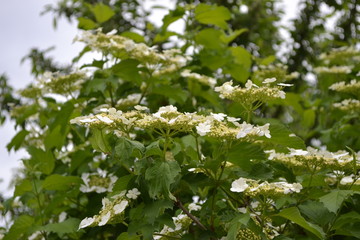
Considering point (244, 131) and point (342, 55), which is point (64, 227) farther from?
point (342, 55)

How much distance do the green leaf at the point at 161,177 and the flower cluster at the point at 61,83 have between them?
1027mm

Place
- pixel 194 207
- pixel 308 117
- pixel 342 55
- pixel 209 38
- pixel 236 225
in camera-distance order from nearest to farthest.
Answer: pixel 236 225 → pixel 194 207 → pixel 209 38 → pixel 308 117 → pixel 342 55

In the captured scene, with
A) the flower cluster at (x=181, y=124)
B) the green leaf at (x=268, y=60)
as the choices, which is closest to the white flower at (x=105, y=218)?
the flower cluster at (x=181, y=124)

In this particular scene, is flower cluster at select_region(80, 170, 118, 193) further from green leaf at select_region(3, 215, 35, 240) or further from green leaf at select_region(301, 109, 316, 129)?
green leaf at select_region(301, 109, 316, 129)

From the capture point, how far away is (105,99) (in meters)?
2.45

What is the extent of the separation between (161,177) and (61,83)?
3.73 ft

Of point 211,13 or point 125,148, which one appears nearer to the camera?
point 125,148

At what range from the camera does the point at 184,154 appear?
1.85m

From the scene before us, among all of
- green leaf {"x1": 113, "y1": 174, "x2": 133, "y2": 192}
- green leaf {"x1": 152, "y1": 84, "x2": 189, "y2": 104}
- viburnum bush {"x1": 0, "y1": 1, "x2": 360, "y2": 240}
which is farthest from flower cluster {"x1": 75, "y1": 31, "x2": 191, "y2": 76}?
green leaf {"x1": 113, "y1": 174, "x2": 133, "y2": 192}

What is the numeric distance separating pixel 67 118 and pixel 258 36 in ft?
8.01

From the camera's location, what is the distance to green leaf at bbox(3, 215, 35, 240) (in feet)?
7.32

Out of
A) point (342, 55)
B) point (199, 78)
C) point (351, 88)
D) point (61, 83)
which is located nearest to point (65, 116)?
point (61, 83)

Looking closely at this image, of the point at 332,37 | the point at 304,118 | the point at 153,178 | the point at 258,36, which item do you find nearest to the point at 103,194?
the point at 153,178

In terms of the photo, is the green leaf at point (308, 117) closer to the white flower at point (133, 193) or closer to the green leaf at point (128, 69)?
Result: the green leaf at point (128, 69)
